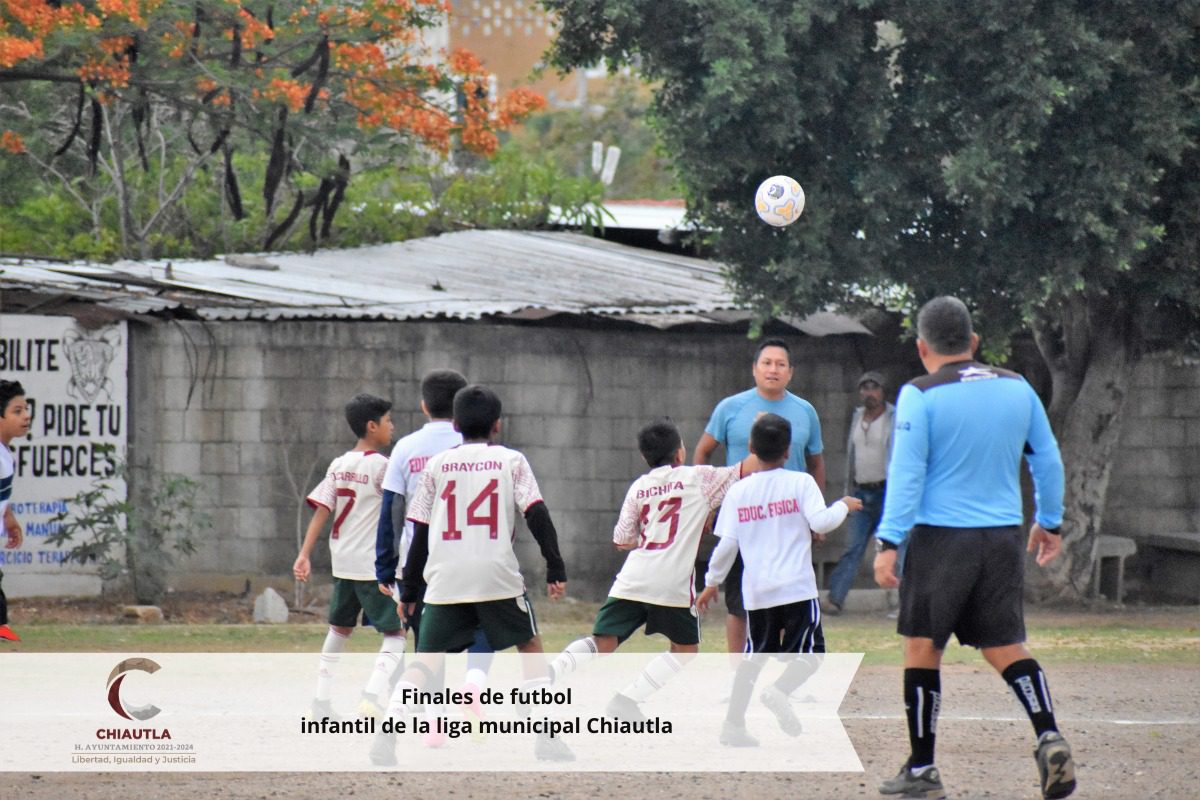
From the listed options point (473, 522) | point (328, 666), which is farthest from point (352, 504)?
point (473, 522)

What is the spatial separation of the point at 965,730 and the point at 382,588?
2691 millimetres

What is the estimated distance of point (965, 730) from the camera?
7.46 metres

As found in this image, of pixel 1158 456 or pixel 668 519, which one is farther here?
pixel 1158 456

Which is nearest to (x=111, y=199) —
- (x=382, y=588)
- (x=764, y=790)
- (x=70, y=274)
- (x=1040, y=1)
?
(x=70, y=274)

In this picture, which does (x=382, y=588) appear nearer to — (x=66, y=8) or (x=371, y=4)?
(x=66, y=8)

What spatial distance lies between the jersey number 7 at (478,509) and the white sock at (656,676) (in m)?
1.00

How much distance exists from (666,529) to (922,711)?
1.62 meters

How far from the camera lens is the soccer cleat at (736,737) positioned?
22.9 ft

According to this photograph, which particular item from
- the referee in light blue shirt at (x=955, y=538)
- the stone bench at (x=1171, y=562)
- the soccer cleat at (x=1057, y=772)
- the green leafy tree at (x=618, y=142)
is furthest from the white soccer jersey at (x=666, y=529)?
the green leafy tree at (x=618, y=142)

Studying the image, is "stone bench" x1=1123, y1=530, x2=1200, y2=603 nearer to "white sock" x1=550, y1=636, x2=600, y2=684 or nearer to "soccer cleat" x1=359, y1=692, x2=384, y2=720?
"white sock" x1=550, y1=636, x2=600, y2=684

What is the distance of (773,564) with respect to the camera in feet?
22.8

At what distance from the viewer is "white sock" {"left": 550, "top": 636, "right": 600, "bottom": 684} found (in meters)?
7.02

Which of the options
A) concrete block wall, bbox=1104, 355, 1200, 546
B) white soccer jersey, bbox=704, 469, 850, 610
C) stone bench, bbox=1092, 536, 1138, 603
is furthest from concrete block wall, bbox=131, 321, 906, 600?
white soccer jersey, bbox=704, 469, 850, 610

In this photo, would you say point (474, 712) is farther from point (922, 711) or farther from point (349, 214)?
point (349, 214)
